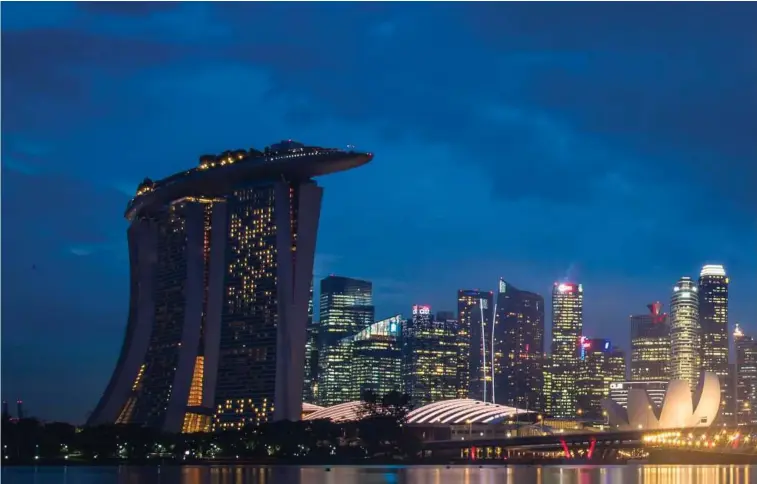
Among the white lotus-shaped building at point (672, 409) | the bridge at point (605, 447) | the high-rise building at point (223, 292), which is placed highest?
the high-rise building at point (223, 292)

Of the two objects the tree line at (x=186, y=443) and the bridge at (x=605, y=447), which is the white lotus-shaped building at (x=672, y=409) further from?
the tree line at (x=186, y=443)

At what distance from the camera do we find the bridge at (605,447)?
171625 millimetres

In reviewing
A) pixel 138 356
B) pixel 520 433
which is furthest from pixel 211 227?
pixel 520 433

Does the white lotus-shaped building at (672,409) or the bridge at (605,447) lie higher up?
the white lotus-shaped building at (672,409)

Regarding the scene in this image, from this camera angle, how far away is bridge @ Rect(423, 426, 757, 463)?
17162 cm

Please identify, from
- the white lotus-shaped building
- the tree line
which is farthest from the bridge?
the tree line

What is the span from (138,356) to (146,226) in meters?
19.3

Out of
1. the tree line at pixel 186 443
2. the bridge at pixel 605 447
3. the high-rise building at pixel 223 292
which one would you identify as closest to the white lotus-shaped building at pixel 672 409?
the bridge at pixel 605 447

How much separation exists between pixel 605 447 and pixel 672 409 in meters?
11.9

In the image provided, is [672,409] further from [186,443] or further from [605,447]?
[186,443]

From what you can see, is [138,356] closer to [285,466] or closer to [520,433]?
[285,466]

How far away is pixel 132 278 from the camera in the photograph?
177 m

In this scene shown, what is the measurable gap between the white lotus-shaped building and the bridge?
1.99 meters

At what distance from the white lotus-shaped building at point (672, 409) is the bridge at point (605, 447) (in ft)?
6.52
